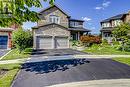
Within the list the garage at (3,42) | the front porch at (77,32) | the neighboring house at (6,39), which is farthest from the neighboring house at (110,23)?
the garage at (3,42)

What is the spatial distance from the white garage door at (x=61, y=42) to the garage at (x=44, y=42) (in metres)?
1.51

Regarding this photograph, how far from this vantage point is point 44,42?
40688 mm

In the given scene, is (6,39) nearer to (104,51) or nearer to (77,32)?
(77,32)

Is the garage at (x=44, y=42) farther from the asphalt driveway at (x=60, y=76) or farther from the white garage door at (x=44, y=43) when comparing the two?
the asphalt driveway at (x=60, y=76)

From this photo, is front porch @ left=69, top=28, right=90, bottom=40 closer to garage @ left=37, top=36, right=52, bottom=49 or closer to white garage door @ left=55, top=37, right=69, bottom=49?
white garage door @ left=55, top=37, right=69, bottom=49

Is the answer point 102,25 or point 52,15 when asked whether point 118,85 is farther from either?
point 102,25

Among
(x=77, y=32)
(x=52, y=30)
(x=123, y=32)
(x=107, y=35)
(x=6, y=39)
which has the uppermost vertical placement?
(x=52, y=30)

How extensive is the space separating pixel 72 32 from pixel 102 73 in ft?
106

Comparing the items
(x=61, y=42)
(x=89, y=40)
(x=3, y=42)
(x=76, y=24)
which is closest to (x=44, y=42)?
(x=61, y=42)

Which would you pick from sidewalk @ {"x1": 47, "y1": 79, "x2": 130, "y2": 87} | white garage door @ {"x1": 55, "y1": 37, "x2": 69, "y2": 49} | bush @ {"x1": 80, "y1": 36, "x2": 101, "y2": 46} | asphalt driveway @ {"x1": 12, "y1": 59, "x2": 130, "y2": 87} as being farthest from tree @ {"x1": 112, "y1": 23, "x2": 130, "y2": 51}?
sidewalk @ {"x1": 47, "y1": 79, "x2": 130, "y2": 87}

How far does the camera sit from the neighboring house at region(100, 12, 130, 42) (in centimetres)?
4997

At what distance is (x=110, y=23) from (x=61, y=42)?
1874 centimetres

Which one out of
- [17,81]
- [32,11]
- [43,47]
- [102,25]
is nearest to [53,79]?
[17,81]

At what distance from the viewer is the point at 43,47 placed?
133 ft
